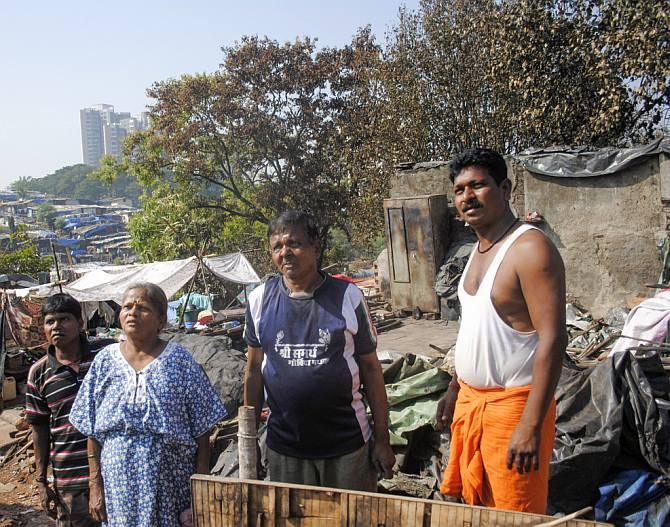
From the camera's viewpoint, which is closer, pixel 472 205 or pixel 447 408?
pixel 472 205

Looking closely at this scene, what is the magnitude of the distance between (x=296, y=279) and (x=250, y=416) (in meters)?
0.64

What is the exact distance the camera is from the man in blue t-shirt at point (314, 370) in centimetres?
233

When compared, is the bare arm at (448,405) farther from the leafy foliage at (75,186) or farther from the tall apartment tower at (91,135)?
the tall apartment tower at (91,135)

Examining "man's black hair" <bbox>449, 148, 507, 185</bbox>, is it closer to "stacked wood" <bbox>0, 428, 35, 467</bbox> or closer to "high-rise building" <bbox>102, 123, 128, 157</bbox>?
"stacked wood" <bbox>0, 428, 35, 467</bbox>

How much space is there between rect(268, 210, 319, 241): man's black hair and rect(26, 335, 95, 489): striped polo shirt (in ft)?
4.25

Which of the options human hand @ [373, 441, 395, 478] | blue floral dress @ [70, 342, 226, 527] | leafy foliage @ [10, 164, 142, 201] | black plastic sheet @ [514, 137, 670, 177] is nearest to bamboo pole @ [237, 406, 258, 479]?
blue floral dress @ [70, 342, 226, 527]

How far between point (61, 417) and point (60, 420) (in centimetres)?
2

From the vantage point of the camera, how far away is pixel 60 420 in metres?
2.84

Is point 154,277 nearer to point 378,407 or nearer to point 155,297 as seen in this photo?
point 155,297

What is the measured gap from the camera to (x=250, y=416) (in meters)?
2.03

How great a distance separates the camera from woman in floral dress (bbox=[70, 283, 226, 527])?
7.64 ft

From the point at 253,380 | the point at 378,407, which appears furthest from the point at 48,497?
the point at 378,407

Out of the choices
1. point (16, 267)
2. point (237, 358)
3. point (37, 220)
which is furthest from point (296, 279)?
point (37, 220)

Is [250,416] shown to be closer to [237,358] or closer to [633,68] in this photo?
[237,358]
